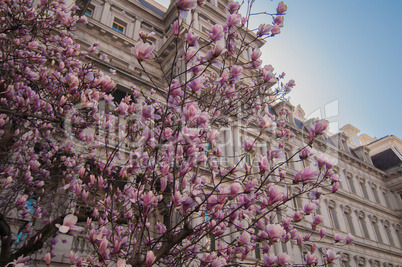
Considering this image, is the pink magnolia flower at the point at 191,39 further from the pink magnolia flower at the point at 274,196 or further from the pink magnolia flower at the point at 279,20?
the pink magnolia flower at the point at 274,196

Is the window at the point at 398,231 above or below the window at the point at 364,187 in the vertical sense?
below

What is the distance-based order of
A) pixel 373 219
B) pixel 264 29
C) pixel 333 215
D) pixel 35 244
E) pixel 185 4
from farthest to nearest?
pixel 373 219
pixel 333 215
pixel 35 244
pixel 264 29
pixel 185 4

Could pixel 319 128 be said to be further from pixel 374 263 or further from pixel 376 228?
pixel 376 228

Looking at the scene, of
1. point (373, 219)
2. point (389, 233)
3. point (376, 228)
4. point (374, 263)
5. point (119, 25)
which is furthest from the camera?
point (389, 233)

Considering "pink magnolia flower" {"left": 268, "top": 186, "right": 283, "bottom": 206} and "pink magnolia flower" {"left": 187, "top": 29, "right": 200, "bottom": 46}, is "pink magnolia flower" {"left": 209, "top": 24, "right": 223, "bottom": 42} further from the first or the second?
"pink magnolia flower" {"left": 268, "top": 186, "right": 283, "bottom": 206}

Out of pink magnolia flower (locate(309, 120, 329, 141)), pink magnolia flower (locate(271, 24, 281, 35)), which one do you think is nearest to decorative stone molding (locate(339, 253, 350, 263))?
pink magnolia flower (locate(309, 120, 329, 141))

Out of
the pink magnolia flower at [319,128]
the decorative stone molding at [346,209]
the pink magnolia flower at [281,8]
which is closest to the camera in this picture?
the pink magnolia flower at [319,128]

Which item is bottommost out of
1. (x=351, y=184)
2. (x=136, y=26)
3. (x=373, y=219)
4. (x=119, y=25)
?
Answer: (x=373, y=219)

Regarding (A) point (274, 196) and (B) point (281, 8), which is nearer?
(A) point (274, 196)

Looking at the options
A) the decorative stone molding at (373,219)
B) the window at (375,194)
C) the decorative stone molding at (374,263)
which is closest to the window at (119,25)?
the decorative stone molding at (374,263)

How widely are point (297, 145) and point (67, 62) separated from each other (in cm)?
1882

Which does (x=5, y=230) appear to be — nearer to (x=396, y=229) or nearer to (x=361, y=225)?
(x=361, y=225)

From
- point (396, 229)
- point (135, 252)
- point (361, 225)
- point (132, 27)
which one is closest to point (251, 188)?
point (135, 252)

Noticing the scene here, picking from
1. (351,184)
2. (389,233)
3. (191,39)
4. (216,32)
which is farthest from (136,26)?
(389,233)
